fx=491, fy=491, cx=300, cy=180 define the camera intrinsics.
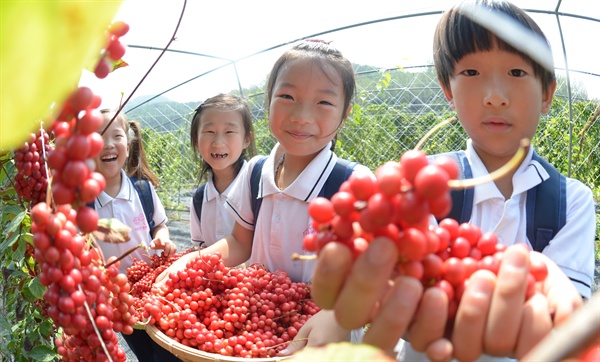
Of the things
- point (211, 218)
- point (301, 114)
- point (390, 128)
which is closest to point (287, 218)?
point (301, 114)

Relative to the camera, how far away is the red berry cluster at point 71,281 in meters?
0.53

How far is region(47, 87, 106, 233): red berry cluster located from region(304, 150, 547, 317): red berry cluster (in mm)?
218

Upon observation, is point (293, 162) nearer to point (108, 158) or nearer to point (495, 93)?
point (495, 93)

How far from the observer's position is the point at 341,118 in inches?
65.1

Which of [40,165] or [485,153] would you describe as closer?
[40,165]

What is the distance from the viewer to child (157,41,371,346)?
5.04ft

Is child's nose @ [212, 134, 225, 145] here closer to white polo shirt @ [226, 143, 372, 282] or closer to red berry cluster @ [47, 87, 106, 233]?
white polo shirt @ [226, 143, 372, 282]

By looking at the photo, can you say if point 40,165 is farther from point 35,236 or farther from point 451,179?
point 451,179

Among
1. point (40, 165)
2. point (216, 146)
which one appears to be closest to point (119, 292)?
point (40, 165)

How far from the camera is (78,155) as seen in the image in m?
0.45

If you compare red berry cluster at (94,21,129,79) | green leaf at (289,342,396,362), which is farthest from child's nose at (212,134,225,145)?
green leaf at (289,342,396,362)

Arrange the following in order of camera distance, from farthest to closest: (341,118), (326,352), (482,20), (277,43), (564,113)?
1. (564,113)
2. (277,43)
3. (341,118)
4. (482,20)
5. (326,352)

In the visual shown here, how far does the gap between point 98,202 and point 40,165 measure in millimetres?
1499

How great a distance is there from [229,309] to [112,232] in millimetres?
810
